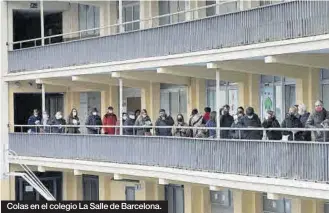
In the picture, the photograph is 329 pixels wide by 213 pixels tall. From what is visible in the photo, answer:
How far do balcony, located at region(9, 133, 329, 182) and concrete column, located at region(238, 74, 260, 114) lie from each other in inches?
132

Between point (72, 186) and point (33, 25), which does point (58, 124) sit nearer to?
point (72, 186)

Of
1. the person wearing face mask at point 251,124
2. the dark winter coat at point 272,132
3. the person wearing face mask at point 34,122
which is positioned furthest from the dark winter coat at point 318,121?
the person wearing face mask at point 34,122

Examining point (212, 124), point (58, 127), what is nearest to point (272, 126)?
point (212, 124)

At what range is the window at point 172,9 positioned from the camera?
113 feet

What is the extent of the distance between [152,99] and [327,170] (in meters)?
15.1

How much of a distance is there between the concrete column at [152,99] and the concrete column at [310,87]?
894cm

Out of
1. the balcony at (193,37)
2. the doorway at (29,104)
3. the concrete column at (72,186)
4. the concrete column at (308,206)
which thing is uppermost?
the balcony at (193,37)

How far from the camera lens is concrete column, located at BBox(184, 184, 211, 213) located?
33.7m

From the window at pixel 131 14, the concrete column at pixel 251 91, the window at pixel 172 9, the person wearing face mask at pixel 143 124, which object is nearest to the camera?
the concrete column at pixel 251 91

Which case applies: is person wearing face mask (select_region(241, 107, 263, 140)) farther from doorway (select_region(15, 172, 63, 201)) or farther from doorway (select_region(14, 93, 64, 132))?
doorway (select_region(15, 172, 63, 201))

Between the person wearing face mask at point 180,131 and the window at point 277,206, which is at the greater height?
the person wearing face mask at point 180,131

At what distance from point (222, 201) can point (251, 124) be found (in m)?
8.63

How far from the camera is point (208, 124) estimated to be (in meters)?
27.2

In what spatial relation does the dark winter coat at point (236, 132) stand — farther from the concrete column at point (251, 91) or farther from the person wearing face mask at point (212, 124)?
the concrete column at point (251, 91)
